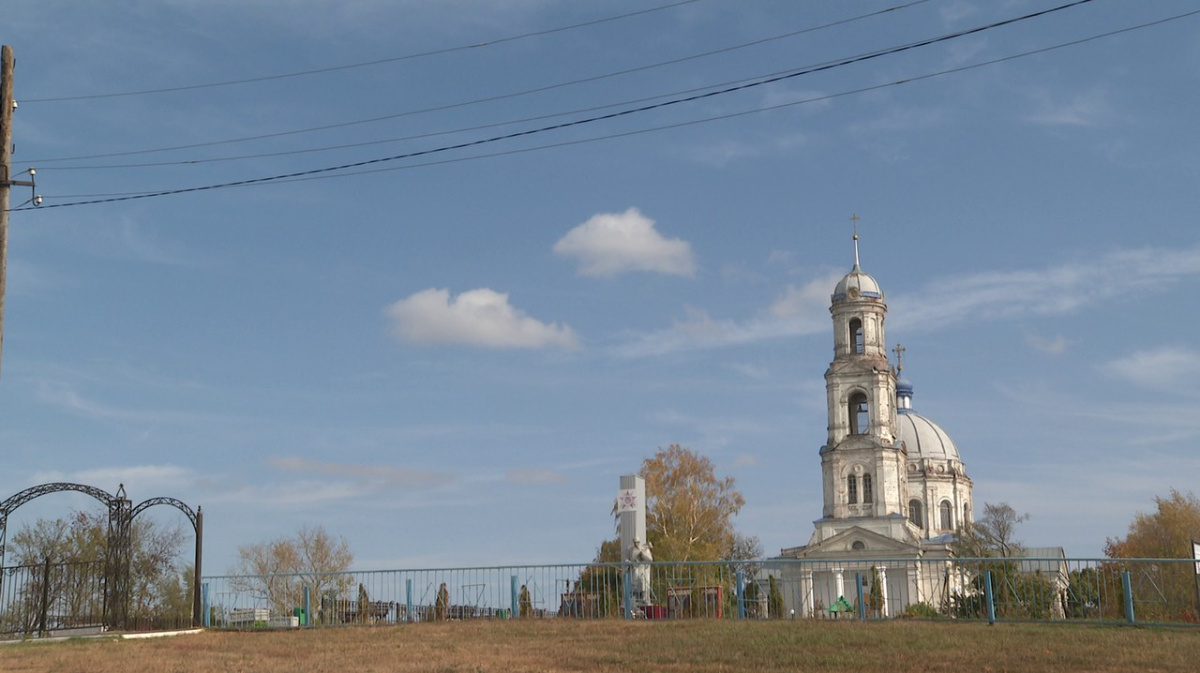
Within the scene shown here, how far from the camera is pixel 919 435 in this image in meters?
108

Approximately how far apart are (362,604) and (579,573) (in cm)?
599

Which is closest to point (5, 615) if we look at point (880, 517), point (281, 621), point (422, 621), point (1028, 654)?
point (281, 621)

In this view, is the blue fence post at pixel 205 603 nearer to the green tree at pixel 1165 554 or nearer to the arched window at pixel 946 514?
the green tree at pixel 1165 554

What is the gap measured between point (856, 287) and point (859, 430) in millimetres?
9959

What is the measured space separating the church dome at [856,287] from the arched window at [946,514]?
2924 cm

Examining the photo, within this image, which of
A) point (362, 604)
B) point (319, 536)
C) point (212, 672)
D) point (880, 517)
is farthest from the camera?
point (880, 517)

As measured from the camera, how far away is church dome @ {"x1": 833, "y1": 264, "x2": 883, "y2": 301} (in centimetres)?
8356

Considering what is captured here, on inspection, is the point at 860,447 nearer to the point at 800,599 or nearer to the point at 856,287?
the point at 856,287

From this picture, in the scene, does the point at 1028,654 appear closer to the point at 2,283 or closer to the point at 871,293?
the point at 2,283

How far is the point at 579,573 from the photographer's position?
2984 cm

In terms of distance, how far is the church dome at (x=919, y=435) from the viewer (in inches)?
4181

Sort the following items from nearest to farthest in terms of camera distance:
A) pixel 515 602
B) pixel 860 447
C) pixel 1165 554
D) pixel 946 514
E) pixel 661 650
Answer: pixel 661 650, pixel 515 602, pixel 1165 554, pixel 860 447, pixel 946 514

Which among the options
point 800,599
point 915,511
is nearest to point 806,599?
point 800,599

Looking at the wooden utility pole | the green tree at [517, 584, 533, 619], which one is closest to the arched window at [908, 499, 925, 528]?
the green tree at [517, 584, 533, 619]
